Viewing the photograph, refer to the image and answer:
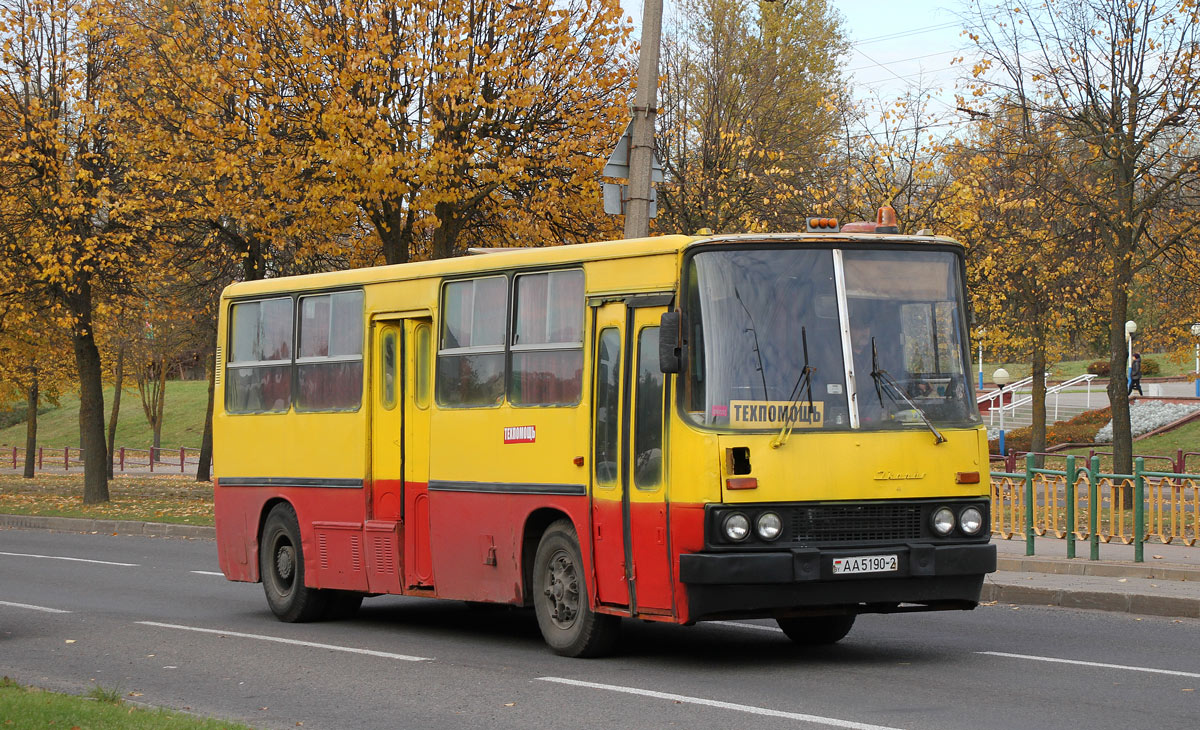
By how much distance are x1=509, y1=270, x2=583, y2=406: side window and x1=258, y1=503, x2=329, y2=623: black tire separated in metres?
3.59

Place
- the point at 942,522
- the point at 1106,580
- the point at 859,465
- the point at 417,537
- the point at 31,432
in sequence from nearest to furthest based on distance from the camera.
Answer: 1. the point at 859,465
2. the point at 942,522
3. the point at 417,537
4. the point at 1106,580
5. the point at 31,432

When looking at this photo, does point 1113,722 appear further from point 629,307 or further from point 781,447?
point 629,307

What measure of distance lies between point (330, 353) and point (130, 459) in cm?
5608

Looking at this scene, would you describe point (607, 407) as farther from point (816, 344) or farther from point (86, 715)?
point (86, 715)

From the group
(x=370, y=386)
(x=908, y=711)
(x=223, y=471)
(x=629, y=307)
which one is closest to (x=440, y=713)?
(x=908, y=711)

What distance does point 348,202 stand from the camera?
2441 centimetres

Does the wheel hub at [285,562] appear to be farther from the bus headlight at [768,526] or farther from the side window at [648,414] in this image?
the bus headlight at [768,526]

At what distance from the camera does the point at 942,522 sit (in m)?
10.3

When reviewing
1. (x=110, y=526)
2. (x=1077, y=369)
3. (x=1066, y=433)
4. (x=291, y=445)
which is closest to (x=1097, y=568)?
(x=291, y=445)

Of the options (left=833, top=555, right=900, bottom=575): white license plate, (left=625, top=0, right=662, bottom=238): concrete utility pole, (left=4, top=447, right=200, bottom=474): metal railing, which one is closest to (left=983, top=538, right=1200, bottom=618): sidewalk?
(left=833, top=555, right=900, bottom=575): white license plate

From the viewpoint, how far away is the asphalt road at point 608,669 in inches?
332

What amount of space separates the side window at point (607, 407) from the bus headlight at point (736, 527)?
3.35ft

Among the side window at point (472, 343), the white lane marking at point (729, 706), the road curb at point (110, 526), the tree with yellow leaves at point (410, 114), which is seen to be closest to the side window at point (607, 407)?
the side window at point (472, 343)

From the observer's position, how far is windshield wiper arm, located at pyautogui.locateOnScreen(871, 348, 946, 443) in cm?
1026
